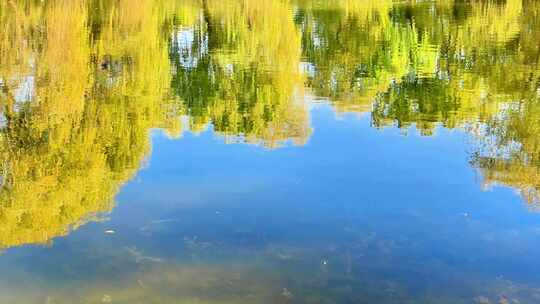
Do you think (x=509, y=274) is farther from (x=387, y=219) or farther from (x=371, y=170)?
(x=371, y=170)

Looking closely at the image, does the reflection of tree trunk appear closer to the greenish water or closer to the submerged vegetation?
the submerged vegetation

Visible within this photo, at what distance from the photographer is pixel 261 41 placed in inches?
1458

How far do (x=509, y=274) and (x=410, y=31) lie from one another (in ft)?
112

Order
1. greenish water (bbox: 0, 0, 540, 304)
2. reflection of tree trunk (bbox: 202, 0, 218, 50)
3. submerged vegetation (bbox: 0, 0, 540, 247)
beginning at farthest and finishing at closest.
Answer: reflection of tree trunk (bbox: 202, 0, 218, 50), submerged vegetation (bbox: 0, 0, 540, 247), greenish water (bbox: 0, 0, 540, 304)

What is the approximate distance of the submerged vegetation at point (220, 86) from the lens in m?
14.8

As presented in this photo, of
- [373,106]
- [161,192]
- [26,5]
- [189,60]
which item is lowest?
[161,192]

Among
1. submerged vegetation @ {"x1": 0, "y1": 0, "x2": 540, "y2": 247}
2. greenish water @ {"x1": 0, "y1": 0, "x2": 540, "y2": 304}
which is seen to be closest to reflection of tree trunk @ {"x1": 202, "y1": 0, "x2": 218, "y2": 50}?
submerged vegetation @ {"x1": 0, "y1": 0, "x2": 540, "y2": 247}

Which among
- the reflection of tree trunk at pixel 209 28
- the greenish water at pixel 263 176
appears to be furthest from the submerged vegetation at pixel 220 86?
the reflection of tree trunk at pixel 209 28

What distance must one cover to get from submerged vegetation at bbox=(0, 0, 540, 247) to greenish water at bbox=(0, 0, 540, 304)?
0.11 metres

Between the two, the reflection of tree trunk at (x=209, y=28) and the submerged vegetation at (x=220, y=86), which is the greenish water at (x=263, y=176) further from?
the reflection of tree trunk at (x=209, y=28)

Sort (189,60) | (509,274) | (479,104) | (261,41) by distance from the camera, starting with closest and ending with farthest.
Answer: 1. (509,274)
2. (479,104)
3. (189,60)
4. (261,41)

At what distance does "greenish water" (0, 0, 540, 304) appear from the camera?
935 centimetres

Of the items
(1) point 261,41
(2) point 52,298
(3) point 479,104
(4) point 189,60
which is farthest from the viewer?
(1) point 261,41

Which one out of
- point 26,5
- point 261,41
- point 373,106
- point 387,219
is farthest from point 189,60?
point 387,219
